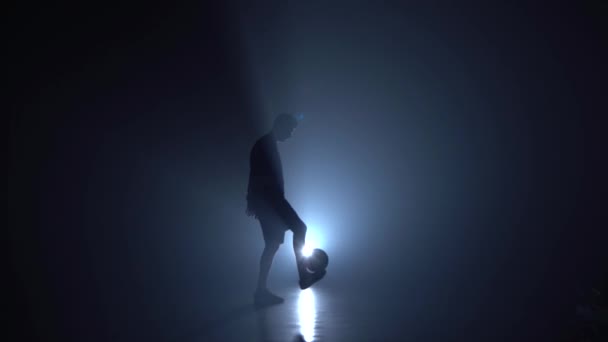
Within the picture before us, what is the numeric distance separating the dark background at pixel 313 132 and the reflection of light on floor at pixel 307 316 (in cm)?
206

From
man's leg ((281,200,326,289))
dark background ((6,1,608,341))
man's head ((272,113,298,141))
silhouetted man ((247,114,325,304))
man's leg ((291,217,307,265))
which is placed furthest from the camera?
dark background ((6,1,608,341))

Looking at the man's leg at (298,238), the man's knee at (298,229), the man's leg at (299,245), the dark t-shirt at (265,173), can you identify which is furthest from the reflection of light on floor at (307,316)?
the dark t-shirt at (265,173)

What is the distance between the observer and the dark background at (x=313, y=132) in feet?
19.5

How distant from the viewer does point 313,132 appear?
24.1 feet

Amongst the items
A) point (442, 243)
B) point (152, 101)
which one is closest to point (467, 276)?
point (442, 243)

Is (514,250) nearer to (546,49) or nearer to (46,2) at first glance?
(546,49)

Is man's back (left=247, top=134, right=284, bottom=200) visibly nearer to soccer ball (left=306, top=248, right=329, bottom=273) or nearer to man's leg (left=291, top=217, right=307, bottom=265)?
man's leg (left=291, top=217, right=307, bottom=265)

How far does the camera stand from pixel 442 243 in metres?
6.74

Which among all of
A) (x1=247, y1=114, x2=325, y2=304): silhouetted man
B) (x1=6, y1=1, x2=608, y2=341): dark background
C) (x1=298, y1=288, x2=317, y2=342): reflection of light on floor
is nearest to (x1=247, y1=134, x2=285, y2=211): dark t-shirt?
(x1=247, y1=114, x2=325, y2=304): silhouetted man

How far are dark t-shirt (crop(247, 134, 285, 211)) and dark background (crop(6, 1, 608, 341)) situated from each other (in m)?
2.05

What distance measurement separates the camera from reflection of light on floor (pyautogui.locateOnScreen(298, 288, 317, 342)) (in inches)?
73.0

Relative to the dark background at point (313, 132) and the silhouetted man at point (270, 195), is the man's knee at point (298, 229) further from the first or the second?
the dark background at point (313, 132)

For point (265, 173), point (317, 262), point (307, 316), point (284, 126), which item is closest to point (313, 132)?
point (284, 126)

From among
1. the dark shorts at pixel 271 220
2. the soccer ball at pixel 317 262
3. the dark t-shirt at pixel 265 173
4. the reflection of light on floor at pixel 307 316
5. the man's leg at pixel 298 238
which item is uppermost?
the dark t-shirt at pixel 265 173
